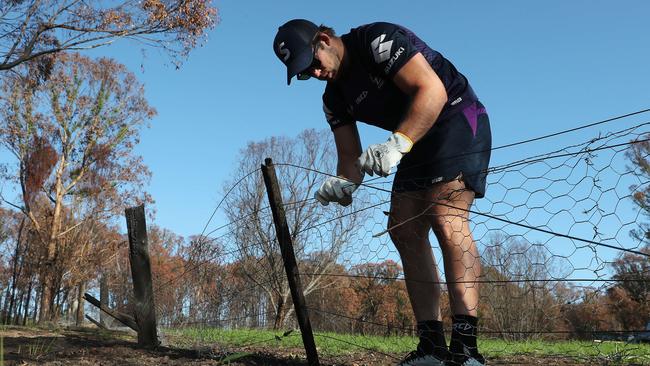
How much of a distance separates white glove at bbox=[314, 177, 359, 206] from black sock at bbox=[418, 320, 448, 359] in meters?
0.66

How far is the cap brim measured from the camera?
7.40ft

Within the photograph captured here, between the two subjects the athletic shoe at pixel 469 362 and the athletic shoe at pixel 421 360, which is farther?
the athletic shoe at pixel 421 360

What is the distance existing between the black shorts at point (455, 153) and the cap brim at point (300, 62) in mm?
582

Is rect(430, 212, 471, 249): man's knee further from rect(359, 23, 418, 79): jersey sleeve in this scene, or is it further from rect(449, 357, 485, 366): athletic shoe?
rect(359, 23, 418, 79): jersey sleeve

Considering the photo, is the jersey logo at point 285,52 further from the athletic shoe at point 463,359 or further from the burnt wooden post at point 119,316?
the burnt wooden post at point 119,316

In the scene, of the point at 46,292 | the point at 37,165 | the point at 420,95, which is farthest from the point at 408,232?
the point at 37,165

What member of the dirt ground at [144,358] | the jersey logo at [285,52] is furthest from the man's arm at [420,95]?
the dirt ground at [144,358]

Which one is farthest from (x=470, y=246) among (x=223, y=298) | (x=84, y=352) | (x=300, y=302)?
(x=223, y=298)

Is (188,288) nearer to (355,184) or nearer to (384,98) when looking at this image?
(355,184)

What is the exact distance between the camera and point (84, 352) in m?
3.18

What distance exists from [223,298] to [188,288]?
46cm

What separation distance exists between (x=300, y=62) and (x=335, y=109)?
496mm

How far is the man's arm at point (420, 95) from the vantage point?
6.77 ft

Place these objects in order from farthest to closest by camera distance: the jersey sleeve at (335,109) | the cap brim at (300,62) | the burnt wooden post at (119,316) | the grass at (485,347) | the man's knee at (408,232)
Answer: the burnt wooden post at (119,316) → the grass at (485,347) → the jersey sleeve at (335,109) → the man's knee at (408,232) → the cap brim at (300,62)
